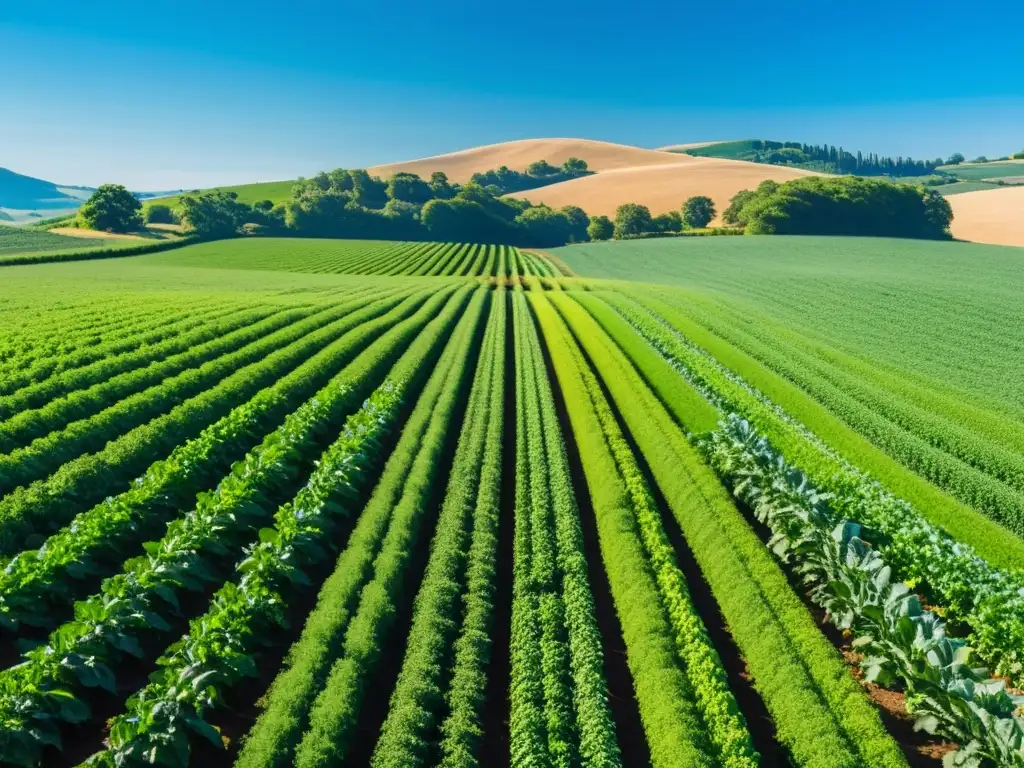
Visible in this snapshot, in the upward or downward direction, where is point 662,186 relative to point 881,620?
upward

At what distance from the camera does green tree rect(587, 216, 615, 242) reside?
132 meters

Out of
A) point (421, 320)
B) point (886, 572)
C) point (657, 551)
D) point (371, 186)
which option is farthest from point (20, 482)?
point (371, 186)

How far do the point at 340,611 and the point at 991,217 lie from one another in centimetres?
13678

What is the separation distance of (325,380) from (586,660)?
18.0m

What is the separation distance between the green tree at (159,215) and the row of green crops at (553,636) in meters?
123

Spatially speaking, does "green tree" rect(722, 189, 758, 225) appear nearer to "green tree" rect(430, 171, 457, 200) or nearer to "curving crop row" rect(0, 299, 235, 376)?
"green tree" rect(430, 171, 457, 200)

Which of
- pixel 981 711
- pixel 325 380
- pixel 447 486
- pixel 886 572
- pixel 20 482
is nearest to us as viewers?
pixel 981 711

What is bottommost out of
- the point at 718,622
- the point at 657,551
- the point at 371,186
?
the point at 718,622

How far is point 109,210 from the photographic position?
96.4m

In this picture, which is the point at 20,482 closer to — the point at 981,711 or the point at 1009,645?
the point at 981,711

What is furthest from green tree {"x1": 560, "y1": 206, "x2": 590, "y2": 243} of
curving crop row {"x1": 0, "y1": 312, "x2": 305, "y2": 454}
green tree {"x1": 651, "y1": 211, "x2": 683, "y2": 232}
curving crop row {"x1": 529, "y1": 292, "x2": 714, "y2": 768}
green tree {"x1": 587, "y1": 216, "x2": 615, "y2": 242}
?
curving crop row {"x1": 529, "y1": 292, "x2": 714, "y2": 768}

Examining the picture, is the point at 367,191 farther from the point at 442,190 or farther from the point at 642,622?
the point at 642,622

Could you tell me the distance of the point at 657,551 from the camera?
44.7 ft

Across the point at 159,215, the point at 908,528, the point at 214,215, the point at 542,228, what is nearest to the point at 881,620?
the point at 908,528
